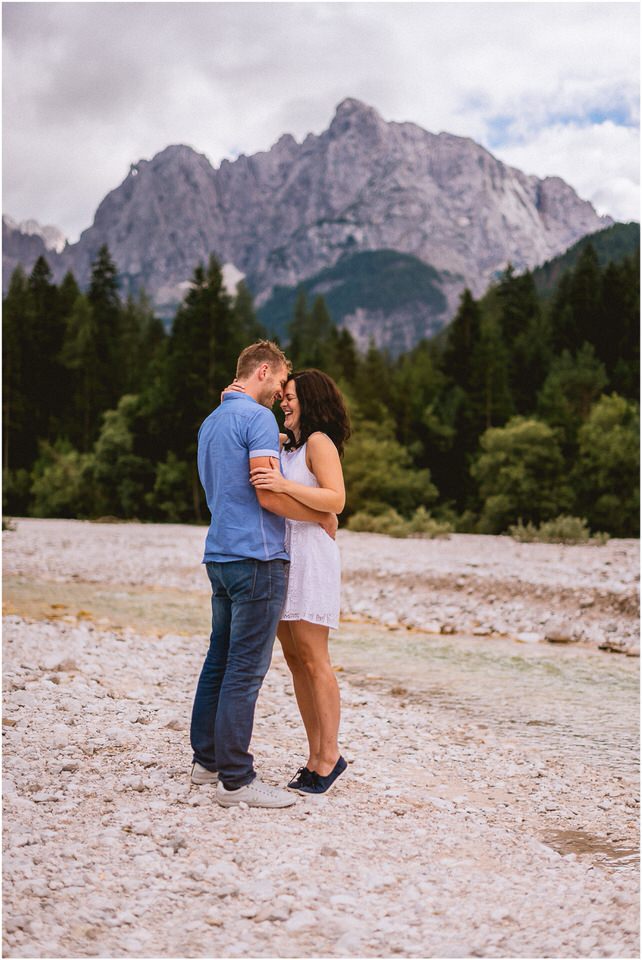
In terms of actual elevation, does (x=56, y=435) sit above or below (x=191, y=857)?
above

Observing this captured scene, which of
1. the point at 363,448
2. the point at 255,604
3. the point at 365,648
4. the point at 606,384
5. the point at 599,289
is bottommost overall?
the point at 365,648

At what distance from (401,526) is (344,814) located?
2544 centimetres

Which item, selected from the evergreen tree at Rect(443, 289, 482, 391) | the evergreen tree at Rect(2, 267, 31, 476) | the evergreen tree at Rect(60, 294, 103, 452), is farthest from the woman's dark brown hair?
the evergreen tree at Rect(60, 294, 103, 452)

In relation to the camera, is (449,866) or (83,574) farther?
(83,574)

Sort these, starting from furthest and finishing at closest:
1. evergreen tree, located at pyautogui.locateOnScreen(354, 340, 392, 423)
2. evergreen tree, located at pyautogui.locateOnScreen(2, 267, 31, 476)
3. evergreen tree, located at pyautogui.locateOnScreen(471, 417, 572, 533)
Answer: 1. evergreen tree, located at pyautogui.locateOnScreen(2, 267, 31, 476)
2. evergreen tree, located at pyautogui.locateOnScreen(354, 340, 392, 423)
3. evergreen tree, located at pyautogui.locateOnScreen(471, 417, 572, 533)

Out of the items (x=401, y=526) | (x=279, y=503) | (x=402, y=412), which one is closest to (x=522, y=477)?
(x=401, y=526)

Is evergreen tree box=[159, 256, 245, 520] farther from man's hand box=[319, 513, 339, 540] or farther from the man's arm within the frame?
the man's arm

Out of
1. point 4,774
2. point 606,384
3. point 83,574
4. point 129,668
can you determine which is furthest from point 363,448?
point 4,774

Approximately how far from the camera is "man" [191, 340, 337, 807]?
4.67 m

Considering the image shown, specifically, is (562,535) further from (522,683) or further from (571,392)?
(571,392)

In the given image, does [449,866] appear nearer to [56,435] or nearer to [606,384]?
[606,384]

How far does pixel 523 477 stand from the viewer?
33.6 metres

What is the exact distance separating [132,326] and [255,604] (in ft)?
231

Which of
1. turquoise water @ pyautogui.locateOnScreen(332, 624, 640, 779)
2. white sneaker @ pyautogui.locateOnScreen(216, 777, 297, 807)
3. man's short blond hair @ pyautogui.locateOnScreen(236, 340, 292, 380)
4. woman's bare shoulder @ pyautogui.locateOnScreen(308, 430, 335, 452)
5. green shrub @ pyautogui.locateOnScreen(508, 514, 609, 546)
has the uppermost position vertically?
man's short blond hair @ pyautogui.locateOnScreen(236, 340, 292, 380)
